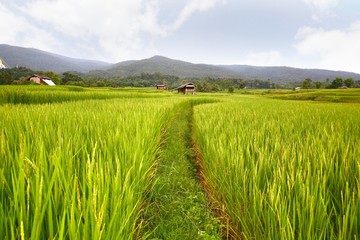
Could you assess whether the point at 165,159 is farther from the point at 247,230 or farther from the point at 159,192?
the point at 247,230

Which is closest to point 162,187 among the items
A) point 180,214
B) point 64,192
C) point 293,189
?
point 180,214

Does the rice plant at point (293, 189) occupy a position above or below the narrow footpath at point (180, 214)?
above

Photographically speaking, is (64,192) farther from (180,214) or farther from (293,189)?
(180,214)

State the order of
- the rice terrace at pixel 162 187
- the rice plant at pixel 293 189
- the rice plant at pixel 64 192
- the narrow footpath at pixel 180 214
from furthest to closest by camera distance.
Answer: the narrow footpath at pixel 180 214 < the rice plant at pixel 293 189 < the rice terrace at pixel 162 187 < the rice plant at pixel 64 192

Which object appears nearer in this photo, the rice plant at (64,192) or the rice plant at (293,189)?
the rice plant at (64,192)

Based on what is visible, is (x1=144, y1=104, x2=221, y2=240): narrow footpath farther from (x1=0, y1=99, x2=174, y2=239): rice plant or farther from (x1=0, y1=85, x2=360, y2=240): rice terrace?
(x1=0, y1=99, x2=174, y2=239): rice plant

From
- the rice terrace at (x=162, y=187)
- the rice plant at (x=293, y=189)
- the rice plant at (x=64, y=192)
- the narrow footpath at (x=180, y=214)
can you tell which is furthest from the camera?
the narrow footpath at (x=180, y=214)

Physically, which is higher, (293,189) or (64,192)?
(64,192)

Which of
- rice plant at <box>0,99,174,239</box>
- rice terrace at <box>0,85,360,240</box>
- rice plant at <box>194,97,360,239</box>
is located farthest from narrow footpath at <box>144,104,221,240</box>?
rice plant at <box>0,99,174,239</box>

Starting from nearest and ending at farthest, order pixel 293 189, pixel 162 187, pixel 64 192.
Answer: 1. pixel 64 192
2. pixel 293 189
3. pixel 162 187

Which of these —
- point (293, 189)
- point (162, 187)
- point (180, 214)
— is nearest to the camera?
point (293, 189)

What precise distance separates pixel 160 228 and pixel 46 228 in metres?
1.44

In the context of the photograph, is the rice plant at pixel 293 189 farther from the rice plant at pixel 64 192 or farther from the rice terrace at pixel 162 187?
the rice plant at pixel 64 192

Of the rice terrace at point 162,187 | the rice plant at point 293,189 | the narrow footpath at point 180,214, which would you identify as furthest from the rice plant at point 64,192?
the rice plant at point 293,189
